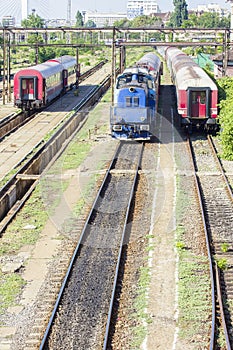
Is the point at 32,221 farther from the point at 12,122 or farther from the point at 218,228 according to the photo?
the point at 12,122

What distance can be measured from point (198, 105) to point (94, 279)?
16944mm

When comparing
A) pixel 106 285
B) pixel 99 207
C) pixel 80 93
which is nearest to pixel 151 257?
pixel 106 285

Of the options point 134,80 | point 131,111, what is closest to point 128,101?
point 131,111

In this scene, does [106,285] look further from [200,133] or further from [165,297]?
[200,133]

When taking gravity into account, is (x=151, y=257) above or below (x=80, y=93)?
below

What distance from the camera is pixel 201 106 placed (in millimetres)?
28031

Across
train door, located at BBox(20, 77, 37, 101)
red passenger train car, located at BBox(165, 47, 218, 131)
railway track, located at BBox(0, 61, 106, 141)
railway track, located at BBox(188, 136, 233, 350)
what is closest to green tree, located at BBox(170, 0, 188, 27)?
train door, located at BBox(20, 77, 37, 101)

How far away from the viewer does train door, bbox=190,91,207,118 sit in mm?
27969

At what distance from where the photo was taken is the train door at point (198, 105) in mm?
27969

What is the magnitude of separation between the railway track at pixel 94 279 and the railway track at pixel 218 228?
191cm

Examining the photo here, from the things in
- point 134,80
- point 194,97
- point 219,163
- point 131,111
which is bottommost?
point 219,163

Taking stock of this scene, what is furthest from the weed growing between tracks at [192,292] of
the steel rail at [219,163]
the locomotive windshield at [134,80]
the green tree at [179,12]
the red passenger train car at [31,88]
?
the green tree at [179,12]

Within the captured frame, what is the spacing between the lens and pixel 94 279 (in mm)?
12484

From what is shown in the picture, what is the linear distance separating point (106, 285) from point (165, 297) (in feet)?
4.05
